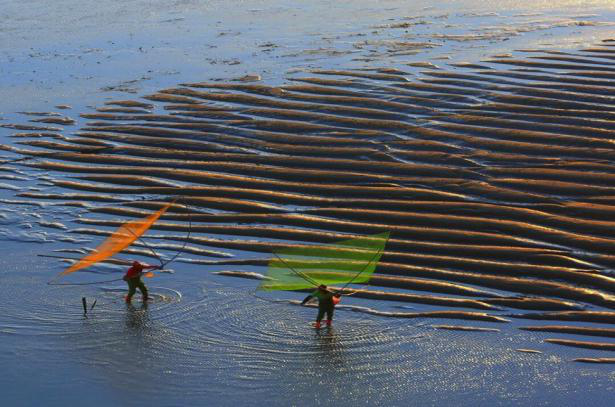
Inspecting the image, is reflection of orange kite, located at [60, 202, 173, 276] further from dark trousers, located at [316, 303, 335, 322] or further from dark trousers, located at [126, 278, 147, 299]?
dark trousers, located at [316, 303, 335, 322]

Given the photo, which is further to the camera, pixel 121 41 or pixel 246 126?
pixel 121 41

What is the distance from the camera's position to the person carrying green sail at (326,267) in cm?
Answer: 1107

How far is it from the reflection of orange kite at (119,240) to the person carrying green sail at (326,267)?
1943 mm

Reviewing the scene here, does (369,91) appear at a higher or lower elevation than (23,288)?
higher

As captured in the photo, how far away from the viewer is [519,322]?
1084cm

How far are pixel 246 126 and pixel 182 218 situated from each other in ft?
11.5

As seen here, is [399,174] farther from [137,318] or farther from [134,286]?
[137,318]

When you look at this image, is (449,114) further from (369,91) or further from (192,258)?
(192,258)

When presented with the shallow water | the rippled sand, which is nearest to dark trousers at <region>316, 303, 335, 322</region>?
the shallow water

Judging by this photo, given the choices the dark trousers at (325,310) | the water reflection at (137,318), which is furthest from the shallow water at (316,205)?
the dark trousers at (325,310)

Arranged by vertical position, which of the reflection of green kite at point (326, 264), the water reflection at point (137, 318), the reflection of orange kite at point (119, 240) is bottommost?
the water reflection at point (137, 318)

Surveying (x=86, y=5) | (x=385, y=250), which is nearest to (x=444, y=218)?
(x=385, y=250)

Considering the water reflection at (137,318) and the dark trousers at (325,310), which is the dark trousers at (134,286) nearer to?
the water reflection at (137,318)

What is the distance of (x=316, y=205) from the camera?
1402 cm
